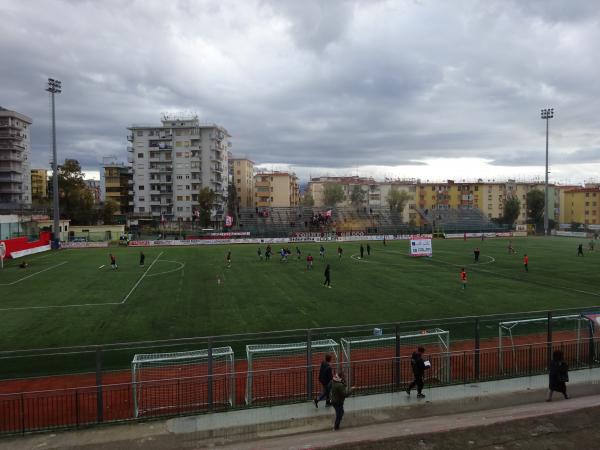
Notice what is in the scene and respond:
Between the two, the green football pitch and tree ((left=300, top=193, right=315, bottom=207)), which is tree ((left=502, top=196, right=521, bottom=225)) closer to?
tree ((left=300, top=193, right=315, bottom=207))

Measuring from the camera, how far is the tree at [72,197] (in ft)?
269

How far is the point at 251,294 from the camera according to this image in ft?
90.2

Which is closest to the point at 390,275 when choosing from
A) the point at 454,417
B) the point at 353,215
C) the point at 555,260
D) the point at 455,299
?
the point at 455,299

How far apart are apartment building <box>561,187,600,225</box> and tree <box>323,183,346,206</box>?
2506 inches

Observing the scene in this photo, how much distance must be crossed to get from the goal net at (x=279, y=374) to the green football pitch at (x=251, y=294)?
6.47m

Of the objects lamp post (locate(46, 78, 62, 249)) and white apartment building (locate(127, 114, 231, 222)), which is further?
white apartment building (locate(127, 114, 231, 222))

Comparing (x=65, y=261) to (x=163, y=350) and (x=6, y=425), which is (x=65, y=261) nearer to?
(x=163, y=350)

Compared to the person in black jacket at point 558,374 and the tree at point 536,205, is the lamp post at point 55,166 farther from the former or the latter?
the tree at point 536,205

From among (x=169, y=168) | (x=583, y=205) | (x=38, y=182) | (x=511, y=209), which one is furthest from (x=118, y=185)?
(x=583, y=205)

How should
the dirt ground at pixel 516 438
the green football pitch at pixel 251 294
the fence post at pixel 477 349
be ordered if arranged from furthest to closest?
the green football pitch at pixel 251 294
the fence post at pixel 477 349
the dirt ground at pixel 516 438

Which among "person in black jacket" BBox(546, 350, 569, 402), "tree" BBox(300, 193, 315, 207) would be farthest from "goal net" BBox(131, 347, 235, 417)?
"tree" BBox(300, 193, 315, 207)

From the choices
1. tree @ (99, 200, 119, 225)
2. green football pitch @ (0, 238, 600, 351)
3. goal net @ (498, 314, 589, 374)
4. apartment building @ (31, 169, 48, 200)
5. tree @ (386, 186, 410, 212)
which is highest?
apartment building @ (31, 169, 48, 200)

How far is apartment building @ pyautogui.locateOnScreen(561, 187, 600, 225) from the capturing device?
122m

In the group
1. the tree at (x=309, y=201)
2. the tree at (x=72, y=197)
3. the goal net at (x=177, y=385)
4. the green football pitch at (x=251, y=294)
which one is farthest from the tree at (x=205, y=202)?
the goal net at (x=177, y=385)
